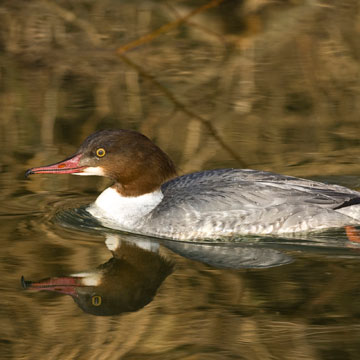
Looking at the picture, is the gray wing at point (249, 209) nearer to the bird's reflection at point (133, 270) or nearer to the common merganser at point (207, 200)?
the common merganser at point (207, 200)

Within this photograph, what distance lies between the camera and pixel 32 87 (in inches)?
472

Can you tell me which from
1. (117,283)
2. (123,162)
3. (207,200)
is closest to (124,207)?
(123,162)

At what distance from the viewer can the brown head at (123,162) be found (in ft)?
24.2

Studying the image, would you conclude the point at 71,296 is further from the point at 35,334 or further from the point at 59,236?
the point at 59,236

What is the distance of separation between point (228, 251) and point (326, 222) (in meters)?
0.87

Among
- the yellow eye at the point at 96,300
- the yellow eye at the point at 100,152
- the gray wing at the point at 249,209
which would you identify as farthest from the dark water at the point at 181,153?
the yellow eye at the point at 100,152

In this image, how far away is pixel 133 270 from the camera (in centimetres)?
652

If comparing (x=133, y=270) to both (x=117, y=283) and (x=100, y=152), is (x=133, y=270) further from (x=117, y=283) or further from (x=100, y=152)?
(x=100, y=152)

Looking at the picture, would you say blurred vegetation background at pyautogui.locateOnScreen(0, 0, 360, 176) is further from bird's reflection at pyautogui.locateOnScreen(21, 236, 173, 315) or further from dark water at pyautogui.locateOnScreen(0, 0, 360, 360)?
bird's reflection at pyautogui.locateOnScreen(21, 236, 173, 315)

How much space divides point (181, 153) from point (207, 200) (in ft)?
6.87

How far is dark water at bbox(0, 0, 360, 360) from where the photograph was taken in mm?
5418

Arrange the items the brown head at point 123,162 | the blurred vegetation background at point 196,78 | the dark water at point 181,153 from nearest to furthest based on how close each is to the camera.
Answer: the dark water at point 181,153 → the brown head at point 123,162 → the blurred vegetation background at point 196,78

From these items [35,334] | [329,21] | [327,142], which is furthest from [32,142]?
[329,21]

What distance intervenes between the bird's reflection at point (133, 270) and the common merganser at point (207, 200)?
186 millimetres
